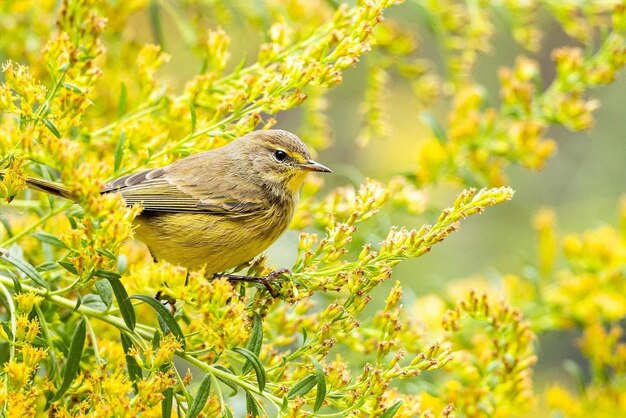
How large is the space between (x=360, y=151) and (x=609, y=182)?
2.12 metres

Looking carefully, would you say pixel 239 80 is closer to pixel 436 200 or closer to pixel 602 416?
pixel 602 416

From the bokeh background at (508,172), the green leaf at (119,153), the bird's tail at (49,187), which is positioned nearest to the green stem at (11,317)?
the bird's tail at (49,187)

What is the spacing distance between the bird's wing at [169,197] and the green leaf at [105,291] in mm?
695

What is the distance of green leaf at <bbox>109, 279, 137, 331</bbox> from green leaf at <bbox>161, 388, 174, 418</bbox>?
21 cm

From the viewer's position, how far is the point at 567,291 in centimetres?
389

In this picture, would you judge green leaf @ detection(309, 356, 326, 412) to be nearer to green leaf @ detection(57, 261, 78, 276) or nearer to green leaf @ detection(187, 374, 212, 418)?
green leaf @ detection(187, 374, 212, 418)

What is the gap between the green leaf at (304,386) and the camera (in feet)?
7.04

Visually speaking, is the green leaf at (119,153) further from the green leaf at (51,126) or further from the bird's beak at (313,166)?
the bird's beak at (313,166)

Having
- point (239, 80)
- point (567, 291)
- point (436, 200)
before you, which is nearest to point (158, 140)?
point (239, 80)

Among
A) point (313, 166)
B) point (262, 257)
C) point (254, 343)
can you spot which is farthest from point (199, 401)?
point (313, 166)

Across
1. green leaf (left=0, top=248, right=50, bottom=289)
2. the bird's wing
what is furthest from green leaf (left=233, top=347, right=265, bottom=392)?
the bird's wing

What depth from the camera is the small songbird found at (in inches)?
122

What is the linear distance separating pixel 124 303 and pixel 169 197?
1.04 meters

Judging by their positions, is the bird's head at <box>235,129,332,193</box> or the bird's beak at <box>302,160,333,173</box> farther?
the bird's head at <box>235,129,332,193</box>
